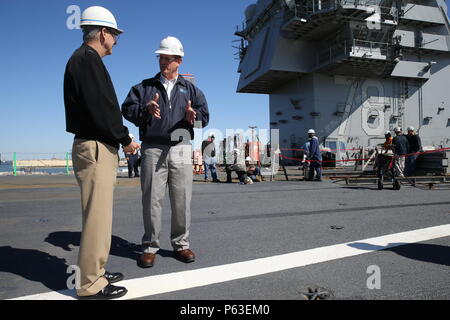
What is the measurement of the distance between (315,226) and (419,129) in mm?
26864

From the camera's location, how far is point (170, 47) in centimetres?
267

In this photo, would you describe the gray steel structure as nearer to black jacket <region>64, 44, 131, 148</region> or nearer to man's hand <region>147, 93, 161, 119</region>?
man's hand <region>147, 93, 161, 119</region>

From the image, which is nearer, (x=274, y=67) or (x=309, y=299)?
(x=309, y=299)

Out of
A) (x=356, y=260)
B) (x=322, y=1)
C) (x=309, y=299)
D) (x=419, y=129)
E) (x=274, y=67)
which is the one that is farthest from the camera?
(x=419, y=129)

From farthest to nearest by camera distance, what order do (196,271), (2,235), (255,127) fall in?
(255,127)
(2,235)
(196,271)

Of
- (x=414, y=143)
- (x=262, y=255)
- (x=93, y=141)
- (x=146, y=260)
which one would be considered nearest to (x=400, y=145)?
(x=414, y=143)

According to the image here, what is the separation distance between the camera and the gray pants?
8.73 ft

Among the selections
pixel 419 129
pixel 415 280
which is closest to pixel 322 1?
pixel 419 129

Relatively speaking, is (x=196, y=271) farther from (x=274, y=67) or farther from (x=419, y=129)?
(x=419, y=129)

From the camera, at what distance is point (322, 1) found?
20.8m

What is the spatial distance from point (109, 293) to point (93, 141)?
98 cm

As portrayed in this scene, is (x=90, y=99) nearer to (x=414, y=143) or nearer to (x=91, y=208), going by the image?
(x=91, y=208)

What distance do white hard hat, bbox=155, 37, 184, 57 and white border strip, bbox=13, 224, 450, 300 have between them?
1.87m

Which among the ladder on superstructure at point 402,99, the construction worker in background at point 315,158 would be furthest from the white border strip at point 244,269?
the ladder on superstructure at point 402,99
